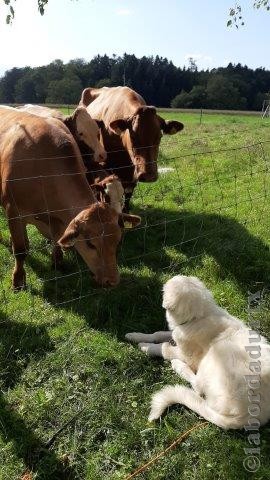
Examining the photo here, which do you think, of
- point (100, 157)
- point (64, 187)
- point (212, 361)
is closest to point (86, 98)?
point (100, 157)

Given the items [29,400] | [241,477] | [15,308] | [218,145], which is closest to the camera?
[241,477]

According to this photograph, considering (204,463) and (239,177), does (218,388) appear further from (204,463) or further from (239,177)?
(239,177)

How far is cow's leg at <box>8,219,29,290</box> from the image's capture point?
580cm

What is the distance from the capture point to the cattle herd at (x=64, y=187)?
5.01m

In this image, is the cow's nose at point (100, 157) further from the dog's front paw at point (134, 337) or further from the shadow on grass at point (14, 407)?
the dog's front paw at point (134, 337)

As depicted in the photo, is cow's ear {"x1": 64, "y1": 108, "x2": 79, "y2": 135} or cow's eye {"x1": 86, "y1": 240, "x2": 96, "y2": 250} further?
cow's ear {"x1": 64, "y1": 108, "x2": 79, "y2": 135}

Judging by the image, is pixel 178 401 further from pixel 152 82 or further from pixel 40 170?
pixel 152 82

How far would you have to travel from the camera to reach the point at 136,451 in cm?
343

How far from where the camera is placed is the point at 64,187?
18.0ft

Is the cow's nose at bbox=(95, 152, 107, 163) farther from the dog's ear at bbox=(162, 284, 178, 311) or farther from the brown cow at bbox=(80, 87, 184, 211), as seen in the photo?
the dog's ear at bbox=(162, 284, 178, 311)

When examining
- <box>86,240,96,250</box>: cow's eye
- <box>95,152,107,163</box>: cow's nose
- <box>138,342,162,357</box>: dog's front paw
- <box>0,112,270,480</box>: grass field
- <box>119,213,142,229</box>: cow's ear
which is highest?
<box>95,152,107,163</box>: cow's nose

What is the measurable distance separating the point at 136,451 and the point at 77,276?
2.88 m

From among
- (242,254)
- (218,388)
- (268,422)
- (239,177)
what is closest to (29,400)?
(218,388)

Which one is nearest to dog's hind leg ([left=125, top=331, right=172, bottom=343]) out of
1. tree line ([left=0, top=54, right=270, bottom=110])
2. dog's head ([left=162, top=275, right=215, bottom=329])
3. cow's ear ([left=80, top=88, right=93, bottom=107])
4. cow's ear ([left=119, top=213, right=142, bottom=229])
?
dog's head ([left=162, top=275, right=215, bottom=329])
